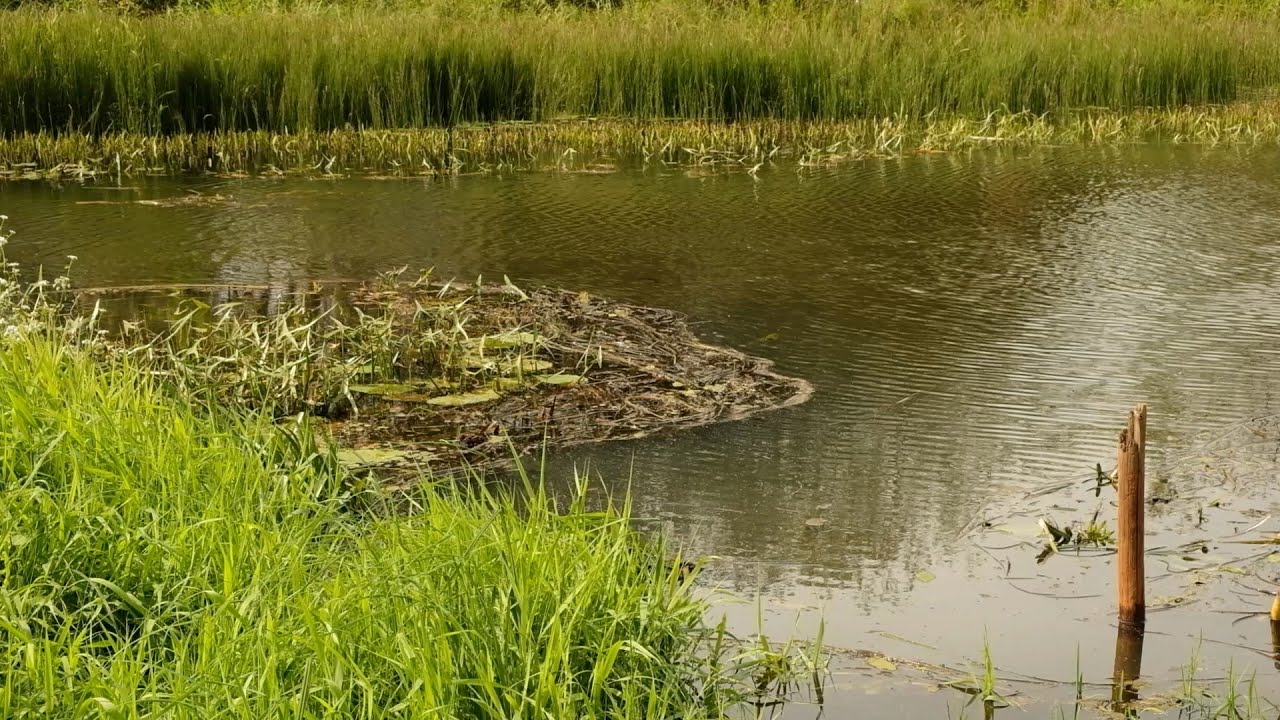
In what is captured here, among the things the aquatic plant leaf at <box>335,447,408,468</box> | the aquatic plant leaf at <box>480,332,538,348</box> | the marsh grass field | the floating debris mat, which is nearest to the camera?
the aquatic plant leaf at <box>335,447,408,468</box>

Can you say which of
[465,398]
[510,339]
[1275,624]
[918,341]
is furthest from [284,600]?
[918,341]

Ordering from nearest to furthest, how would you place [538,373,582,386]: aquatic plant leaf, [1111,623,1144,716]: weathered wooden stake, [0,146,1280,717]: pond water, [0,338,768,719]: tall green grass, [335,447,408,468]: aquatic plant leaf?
[0,338,768,719]: tall green grass
[1111,623,1144,716]: weathered wooden stake
[0,146,1280,717]: pond water
[335,447,408,468]: aquatic plant leaf
[538,373,582,386]: aquatic plant leaf

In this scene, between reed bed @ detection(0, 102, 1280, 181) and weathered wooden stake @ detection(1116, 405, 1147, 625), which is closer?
weathered wooden stake @ detection(1116, 405, 1147, 625)

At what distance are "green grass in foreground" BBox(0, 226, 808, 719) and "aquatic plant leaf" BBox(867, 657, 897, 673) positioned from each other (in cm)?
26

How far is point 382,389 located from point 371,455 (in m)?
0.68

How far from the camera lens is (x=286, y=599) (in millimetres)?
2709

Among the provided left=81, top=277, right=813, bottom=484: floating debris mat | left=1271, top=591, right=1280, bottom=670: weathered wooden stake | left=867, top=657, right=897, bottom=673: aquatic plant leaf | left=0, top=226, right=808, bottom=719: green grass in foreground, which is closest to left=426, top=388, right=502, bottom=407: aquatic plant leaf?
left=81, top=277, right=813, bottom=484: floating debris mat

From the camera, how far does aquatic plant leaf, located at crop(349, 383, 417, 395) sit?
5.04 m

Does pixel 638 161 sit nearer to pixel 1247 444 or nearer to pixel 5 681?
pixel 1247 444

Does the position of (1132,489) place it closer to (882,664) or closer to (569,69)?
(882,664)

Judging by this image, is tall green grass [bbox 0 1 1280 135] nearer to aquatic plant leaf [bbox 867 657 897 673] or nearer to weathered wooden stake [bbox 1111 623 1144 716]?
aquatic plant leaf [bbox 867 657 897 673]

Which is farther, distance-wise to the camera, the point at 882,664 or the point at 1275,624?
the point at 1275,624

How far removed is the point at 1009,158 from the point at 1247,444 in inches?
263

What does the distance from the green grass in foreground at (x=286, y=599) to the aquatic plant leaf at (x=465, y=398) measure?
1.34 metres
